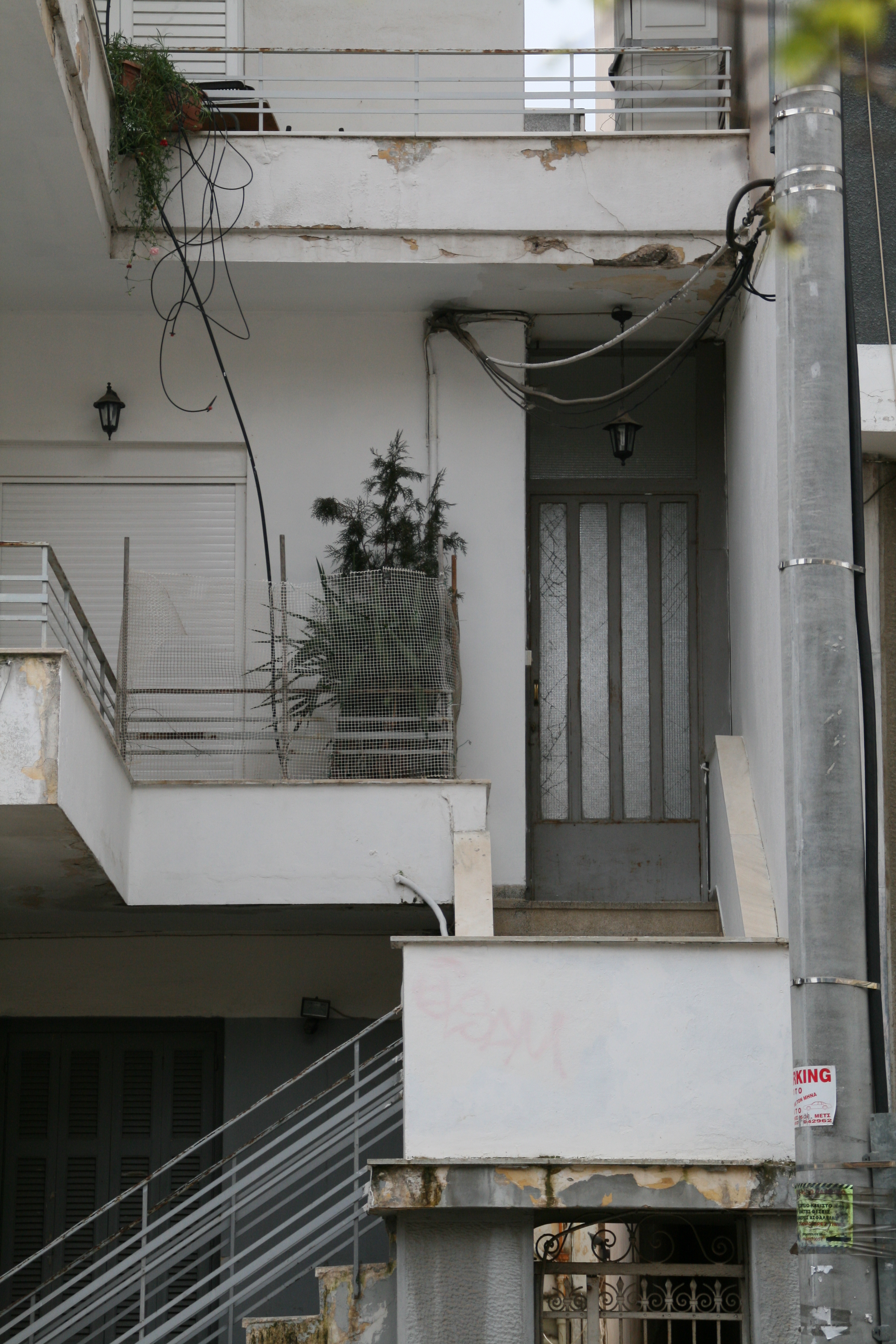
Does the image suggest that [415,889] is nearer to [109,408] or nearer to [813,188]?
[109,408]

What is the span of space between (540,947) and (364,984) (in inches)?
150

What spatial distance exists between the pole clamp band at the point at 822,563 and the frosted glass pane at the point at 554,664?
7.92 metres

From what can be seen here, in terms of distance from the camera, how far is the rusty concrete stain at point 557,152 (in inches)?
419

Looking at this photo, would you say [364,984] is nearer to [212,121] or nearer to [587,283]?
[587,283]

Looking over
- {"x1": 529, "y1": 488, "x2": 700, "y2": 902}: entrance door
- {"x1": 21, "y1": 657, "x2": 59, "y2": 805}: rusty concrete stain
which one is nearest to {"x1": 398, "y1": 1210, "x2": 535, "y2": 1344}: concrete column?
{"x1": 21, "y1": 657, "x2": 59, "y2": 805}: rusty concrete stain

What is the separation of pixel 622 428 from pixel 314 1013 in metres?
4.82

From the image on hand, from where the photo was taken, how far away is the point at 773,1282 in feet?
24.9

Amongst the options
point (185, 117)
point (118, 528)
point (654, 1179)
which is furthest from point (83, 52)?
point (654, 1179)

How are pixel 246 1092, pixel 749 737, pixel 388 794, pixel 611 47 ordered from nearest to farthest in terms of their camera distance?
pixel 388 794
pixel 749 737
pixel 246 1092
pixel 611 47

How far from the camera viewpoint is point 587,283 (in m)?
10.9

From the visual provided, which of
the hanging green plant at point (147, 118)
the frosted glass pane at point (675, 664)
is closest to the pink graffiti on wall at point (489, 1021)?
the frosted glass pane at point (675, 664)

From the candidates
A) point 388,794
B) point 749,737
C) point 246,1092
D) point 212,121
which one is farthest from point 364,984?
point 212,121

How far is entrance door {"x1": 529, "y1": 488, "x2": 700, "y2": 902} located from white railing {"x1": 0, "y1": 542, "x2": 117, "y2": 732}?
3558 mm

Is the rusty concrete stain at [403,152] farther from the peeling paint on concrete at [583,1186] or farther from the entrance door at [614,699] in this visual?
the peeling paint on concrete at [583,1186]
